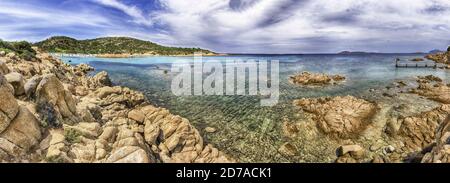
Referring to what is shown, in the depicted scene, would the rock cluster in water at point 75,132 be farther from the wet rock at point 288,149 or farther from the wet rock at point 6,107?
the wet rock at point 288,149

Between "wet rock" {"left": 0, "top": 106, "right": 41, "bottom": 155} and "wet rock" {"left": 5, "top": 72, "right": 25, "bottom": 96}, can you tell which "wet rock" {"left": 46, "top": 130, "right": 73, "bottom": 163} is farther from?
"wet rock" {"left": 5, "top": 72, "right": 25, "bottom": 96}

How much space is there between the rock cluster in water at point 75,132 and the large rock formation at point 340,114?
1021 cm

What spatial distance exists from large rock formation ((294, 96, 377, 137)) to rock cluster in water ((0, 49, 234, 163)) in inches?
402

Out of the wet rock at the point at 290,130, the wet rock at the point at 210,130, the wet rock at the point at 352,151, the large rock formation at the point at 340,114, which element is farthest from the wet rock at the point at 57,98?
the large rock formation at the point at 340,114

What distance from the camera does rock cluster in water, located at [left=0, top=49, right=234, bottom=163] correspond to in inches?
450

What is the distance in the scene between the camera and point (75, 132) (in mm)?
13586

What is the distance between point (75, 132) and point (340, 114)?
21.1m

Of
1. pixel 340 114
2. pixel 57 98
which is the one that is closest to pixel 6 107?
pixel 57 98

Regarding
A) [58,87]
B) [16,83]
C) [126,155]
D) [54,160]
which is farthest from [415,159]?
[16,83]

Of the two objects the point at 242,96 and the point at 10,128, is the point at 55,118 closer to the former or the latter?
the point at 10,128

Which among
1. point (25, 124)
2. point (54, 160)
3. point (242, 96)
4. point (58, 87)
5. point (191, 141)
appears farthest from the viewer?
point (242, 96)

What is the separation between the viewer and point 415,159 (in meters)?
14.3
